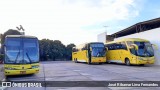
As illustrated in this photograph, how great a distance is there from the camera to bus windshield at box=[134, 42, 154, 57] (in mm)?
25872

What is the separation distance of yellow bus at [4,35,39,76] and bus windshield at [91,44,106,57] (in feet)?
45.8

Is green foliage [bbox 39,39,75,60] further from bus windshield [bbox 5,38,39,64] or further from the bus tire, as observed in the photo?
bus windshield [bbox 5,38,39,64]

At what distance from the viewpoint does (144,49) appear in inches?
1027

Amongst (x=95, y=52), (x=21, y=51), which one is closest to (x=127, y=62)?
(x=95, y=52)

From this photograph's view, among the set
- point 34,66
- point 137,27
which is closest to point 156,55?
point 137,27

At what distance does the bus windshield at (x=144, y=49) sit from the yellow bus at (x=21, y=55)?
1268cm

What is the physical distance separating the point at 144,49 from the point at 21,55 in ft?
46.9

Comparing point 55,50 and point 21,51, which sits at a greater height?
point 55,50

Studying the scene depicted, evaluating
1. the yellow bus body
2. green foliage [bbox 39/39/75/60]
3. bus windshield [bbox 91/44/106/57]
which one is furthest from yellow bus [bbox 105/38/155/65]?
green foliage [bbox 39/39/75/60]

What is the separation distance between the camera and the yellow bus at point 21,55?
16.2 meters

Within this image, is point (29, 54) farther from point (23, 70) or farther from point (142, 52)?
point (142, 52)

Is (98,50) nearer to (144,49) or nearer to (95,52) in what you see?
(95,52)

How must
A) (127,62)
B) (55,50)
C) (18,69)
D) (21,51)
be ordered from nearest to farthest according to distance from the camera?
1. (18,69)
2. (21,51)
3. (127,62)
4. (55,50)

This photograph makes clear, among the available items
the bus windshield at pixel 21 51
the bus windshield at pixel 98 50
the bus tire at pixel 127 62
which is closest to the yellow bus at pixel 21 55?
the bus windshield at pixel 21 51
